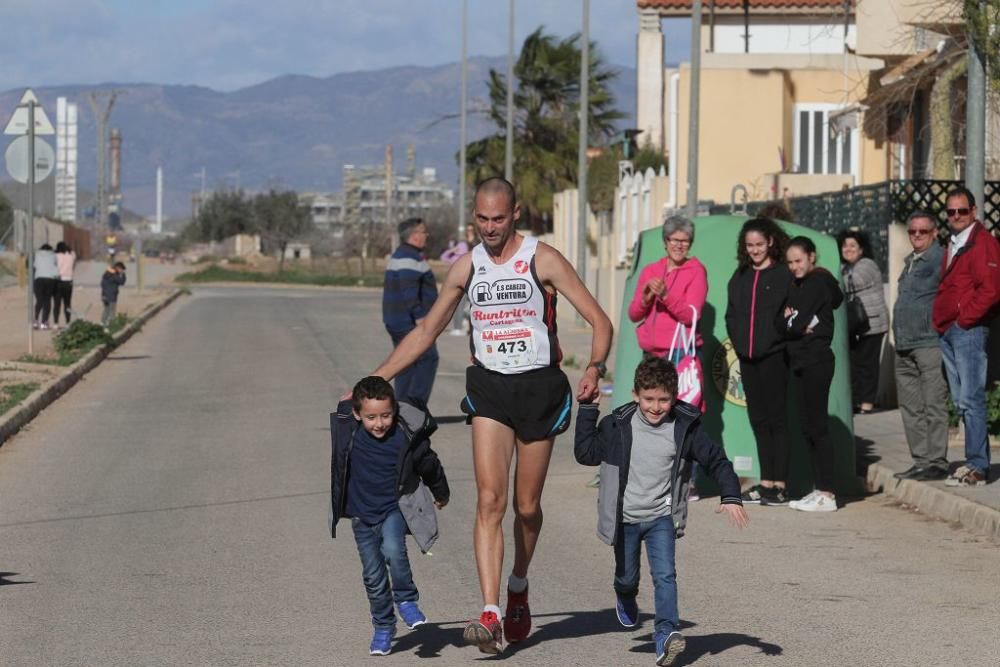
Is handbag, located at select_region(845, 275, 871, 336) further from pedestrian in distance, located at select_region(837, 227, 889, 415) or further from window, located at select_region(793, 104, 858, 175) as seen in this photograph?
window, located at select_region(793, 104, 858, 175)

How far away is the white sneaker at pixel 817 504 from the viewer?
1174cm

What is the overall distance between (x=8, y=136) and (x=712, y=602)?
1846 cm

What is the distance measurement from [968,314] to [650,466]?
5311 millimetres

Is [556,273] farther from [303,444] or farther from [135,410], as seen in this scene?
[135,410]

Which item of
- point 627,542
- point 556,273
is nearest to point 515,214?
point 556,273

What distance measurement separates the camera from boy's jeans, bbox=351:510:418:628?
724 centimetres

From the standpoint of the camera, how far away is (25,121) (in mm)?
24344

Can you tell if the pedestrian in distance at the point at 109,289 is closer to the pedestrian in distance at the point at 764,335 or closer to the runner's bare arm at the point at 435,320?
the pedestrian in distance at the point at 764,335

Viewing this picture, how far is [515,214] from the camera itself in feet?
24.5

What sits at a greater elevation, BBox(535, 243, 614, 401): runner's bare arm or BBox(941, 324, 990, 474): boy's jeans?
BBox(535, 243, 614, 401): runner's bare arm

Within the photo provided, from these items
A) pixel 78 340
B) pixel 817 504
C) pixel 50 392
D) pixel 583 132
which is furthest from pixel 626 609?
pixel 583 132

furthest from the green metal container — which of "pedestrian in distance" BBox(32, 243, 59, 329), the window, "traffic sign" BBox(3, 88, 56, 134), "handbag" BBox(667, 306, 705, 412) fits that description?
the window

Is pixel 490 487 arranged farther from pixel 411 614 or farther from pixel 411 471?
pixel 411 614

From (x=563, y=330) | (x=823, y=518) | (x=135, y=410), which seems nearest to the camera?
(x=823, y=518)
